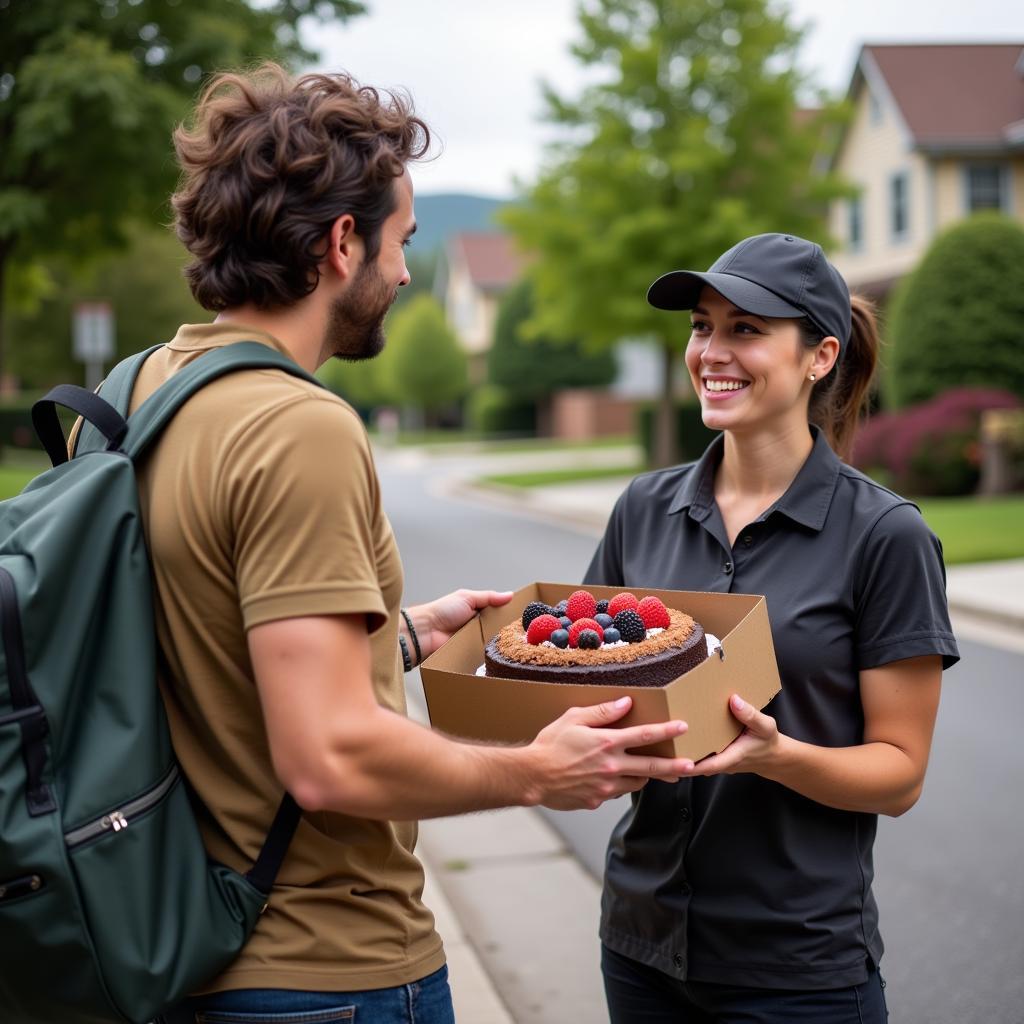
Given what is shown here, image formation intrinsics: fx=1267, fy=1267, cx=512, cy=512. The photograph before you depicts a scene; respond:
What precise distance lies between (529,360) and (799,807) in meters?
47.9

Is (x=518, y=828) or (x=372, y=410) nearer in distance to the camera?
(x=518, y=828)

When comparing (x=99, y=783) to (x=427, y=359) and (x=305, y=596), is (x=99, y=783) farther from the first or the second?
(x=427, y=359)

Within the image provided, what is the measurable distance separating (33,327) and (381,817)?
45102mm

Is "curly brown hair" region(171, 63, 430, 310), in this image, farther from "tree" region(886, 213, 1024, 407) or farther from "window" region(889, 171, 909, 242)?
"window" region(889, 171, 909, 242)

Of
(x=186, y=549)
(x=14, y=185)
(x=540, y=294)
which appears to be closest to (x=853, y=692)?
(x=186, y=549)

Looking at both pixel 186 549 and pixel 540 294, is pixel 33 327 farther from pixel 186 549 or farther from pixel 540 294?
pixel 186 549

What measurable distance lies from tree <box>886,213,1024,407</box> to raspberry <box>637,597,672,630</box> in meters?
19.7

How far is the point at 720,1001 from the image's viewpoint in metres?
2.42

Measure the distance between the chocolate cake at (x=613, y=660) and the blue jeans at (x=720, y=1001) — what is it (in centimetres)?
66

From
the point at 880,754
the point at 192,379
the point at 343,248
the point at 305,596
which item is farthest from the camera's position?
the point at 880,754

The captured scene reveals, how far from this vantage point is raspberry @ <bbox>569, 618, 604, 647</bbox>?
2281 millimetres

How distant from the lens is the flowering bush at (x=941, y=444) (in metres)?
18.8

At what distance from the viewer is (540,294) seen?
26.1 meters

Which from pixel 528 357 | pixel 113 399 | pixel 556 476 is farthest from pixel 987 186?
pixel 113 399
